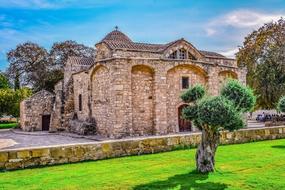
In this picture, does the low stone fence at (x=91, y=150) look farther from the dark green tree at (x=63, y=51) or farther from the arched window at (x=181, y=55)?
the dark green tree at (x=63, y=51)

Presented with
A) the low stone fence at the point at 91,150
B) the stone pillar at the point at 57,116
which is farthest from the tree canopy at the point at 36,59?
the low stone fence at the point at 91,150

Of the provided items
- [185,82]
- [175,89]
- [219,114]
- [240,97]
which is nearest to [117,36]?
[185,82]

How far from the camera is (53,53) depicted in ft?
144

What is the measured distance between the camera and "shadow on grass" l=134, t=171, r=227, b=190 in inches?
233

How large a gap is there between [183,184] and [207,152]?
1.39m

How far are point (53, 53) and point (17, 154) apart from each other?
1473 inches

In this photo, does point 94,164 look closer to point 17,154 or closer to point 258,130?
point 17,154

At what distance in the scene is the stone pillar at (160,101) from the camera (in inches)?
829

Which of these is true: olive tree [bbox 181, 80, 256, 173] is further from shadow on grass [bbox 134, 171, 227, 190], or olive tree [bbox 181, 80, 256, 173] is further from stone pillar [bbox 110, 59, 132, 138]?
stone pillar [bbox 110, 59, 132, 138]

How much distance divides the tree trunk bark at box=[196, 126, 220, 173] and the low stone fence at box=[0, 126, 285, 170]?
9.89ft

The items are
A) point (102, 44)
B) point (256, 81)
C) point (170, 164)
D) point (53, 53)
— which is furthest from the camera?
point (53, 53)

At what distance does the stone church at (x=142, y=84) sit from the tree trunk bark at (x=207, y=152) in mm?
12675

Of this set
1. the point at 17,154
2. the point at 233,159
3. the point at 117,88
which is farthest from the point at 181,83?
the point at 17,154

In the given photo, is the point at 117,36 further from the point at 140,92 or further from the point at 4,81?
the point at 4,81
